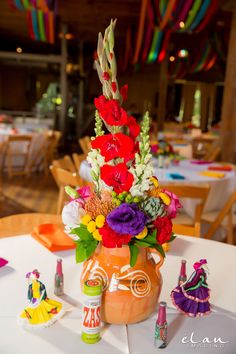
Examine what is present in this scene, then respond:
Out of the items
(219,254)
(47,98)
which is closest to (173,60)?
(47,98)

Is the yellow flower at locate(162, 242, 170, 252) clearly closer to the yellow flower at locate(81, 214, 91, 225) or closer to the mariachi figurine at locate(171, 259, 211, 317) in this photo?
the mariachi figurine at locate(171, 259, 211, 317)

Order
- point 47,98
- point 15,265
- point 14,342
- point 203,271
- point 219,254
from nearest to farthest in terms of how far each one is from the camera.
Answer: point 14,342
point 203,271
point 15,265
point 219,254
point 47,98

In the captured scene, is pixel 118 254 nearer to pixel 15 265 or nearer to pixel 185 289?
pixel 185 289

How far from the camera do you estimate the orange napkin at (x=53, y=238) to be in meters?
1.72

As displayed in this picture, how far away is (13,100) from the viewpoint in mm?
17203

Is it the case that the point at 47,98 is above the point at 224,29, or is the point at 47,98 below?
below

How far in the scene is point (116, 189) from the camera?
1093mm

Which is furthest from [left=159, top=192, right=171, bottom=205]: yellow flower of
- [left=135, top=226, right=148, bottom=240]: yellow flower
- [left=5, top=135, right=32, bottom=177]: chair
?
[left=5, top=135, right=32, bottom=177]: chair

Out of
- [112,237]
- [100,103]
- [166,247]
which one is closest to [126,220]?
[112,237]

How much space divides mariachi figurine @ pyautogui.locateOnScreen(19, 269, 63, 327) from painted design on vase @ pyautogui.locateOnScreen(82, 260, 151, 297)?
0.16 meters

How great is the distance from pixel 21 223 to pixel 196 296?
1403 millimetres

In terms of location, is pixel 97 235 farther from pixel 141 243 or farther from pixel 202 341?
pixel 202 341

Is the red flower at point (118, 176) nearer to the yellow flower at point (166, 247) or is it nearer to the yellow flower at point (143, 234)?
the yellow flower at point (143, 234)

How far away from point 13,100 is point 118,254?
1705 cm
